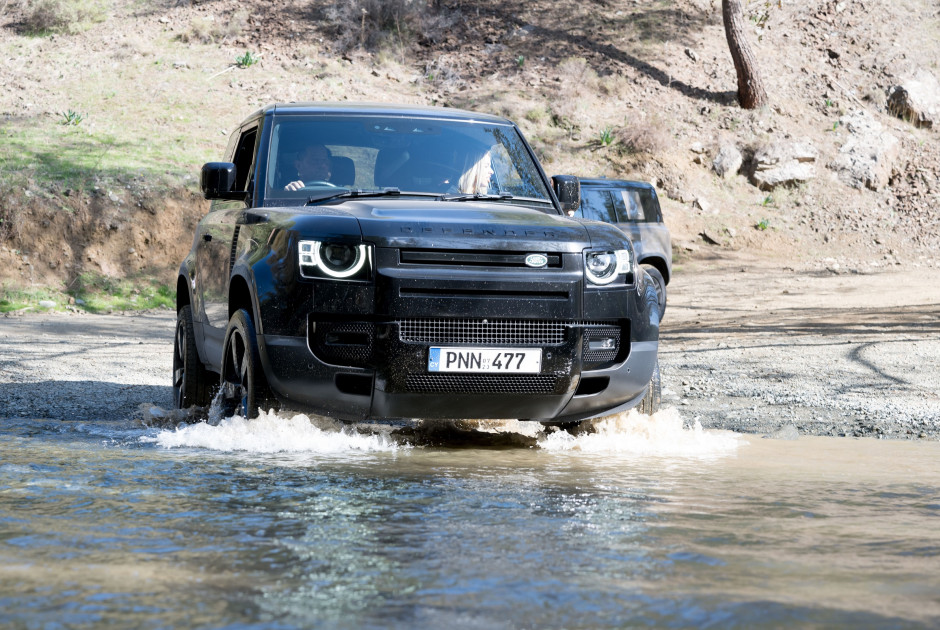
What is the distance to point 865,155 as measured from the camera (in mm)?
29344

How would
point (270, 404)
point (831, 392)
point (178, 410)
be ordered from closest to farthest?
point (270, 404), point (178, 410), point (831, 392)

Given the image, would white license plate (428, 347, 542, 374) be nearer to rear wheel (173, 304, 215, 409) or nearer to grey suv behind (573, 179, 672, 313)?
rear wheel (173, 304, 215, 409)

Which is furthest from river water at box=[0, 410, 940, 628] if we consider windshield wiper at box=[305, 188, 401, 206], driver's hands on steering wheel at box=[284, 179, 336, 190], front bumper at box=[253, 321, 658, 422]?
driver's hands on steering wheel at box=[284, 179, 336, 190]

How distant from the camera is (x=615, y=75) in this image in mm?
30234

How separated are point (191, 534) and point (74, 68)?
86.4 ft

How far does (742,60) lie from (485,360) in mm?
25901

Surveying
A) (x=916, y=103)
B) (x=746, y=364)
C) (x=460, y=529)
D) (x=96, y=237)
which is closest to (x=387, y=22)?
(x=96, y=237)

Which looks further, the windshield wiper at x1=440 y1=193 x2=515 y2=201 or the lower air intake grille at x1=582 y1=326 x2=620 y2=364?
the windshield wiper at x1=440 y1=193 x2=515 y2=201

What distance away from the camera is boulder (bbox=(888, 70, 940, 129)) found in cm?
3081

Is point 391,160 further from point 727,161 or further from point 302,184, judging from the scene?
point 727,161

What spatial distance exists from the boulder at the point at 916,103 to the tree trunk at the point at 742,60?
393cm

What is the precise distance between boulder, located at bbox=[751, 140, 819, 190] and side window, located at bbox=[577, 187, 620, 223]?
14.0 metres

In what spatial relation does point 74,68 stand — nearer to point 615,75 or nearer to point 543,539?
point 615,75

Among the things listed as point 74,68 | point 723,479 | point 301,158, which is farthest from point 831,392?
point 74,68
